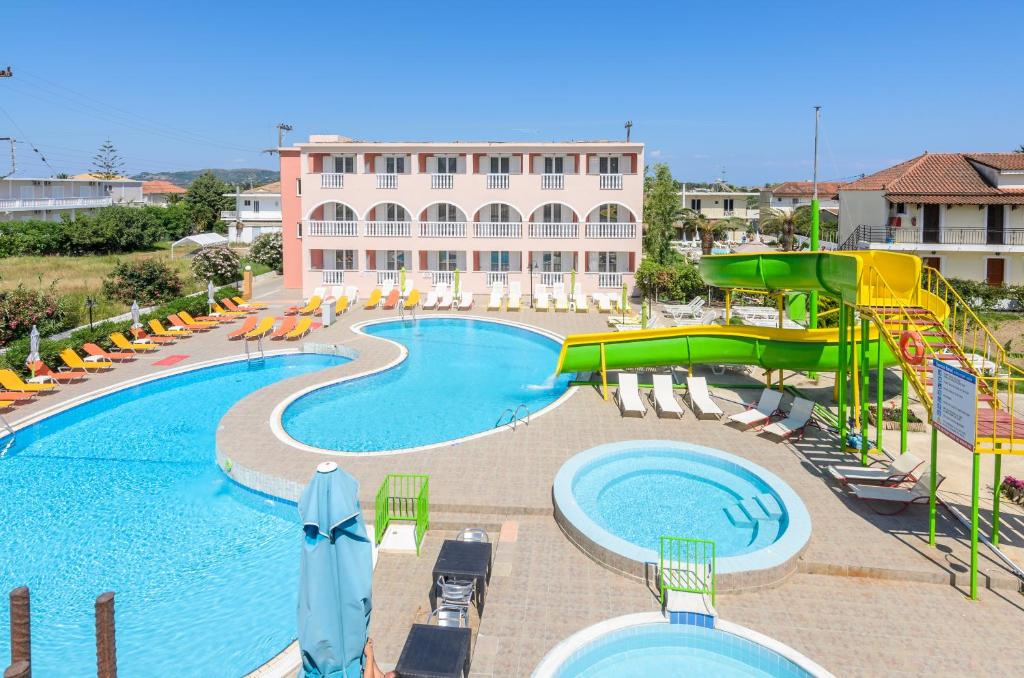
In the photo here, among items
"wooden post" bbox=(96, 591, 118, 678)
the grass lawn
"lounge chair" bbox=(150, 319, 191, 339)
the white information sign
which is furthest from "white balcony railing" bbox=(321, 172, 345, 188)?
"wooden post" bbox=(96, 591, 118, 678)

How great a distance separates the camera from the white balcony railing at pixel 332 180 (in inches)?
1314

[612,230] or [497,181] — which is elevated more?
[497,181]

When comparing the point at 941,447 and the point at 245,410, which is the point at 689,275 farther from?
the point at 245,410

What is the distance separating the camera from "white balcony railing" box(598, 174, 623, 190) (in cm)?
3231

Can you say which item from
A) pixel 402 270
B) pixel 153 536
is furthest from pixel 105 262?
pixel 153 536

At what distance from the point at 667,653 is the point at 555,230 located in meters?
26.5

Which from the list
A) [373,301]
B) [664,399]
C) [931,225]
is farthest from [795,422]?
[373,301]

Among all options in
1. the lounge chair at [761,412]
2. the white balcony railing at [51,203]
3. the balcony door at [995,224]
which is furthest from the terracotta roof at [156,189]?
the lounge chair at [761,412]

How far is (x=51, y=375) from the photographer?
18172mm

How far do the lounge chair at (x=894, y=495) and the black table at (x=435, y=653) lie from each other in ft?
22.8

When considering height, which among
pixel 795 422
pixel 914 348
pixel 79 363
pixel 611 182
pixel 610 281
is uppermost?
pixel 611 182

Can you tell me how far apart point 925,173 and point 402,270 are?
2328cm

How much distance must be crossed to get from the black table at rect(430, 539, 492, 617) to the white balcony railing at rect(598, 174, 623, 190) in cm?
2600

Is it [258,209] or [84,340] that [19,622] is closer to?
[84,340]
